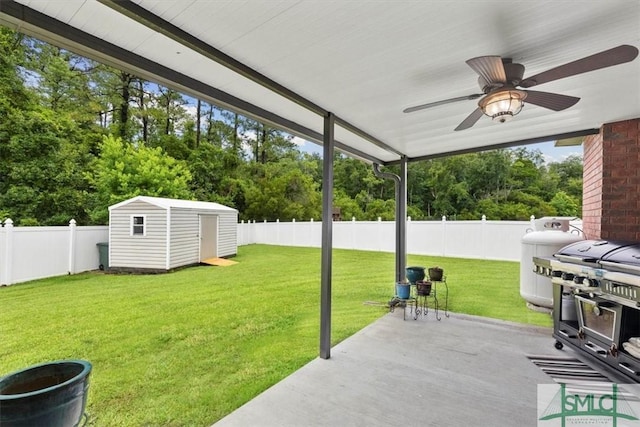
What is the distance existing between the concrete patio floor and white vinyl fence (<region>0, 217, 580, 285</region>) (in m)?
2.86

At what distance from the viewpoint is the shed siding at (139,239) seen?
6.85 metres

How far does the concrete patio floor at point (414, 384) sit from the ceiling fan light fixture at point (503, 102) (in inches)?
73.3

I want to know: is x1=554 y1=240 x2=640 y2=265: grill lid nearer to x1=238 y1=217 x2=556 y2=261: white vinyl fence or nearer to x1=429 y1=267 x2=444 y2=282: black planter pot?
x1=429 y1=267 x2=444 y2=282: black planter pot

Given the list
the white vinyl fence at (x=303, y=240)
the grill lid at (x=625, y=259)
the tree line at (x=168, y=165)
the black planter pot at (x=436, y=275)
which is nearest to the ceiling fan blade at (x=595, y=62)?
the grill lid at (x=625, y=259)

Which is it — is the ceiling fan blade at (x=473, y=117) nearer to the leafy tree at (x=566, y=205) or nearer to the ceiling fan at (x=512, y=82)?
the ceiling fan at (x=512, y=82)

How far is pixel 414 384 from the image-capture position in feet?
7.46

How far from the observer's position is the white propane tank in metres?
3.75

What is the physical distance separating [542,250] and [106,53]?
4.58 metres

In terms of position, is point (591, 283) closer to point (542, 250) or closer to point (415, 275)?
point (542, 250)

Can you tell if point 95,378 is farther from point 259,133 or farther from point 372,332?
point 259,133

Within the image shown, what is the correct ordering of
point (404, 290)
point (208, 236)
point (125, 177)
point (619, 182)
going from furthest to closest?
point (208, 236) → point (125, 177) → point (404, 290) → point (619, 182)

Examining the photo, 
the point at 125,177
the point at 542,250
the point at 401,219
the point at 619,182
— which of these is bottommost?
the point at 542,250

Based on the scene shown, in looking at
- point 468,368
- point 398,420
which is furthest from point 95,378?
point 468,368

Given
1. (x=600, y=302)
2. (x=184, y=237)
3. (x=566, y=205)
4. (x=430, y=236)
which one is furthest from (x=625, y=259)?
(x=566, y=205)
